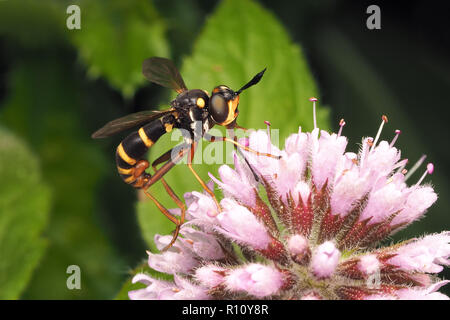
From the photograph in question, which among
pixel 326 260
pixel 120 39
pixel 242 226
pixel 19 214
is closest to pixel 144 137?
pixel 242 226

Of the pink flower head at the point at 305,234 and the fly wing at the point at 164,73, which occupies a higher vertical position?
the fly wing at the point at 164,73

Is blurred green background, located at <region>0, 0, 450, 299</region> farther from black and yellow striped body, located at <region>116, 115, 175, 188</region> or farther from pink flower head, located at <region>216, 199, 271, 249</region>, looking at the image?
pink flower head, located at <region>216, 199, 271, 249</region>

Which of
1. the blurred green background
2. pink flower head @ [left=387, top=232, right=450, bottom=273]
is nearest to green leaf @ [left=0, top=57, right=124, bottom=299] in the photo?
the blurred green background

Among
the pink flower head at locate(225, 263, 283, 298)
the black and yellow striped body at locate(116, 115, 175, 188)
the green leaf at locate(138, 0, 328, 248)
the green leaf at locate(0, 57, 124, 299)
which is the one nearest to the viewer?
the pink flower head at locate(225, 263, 283, 298)

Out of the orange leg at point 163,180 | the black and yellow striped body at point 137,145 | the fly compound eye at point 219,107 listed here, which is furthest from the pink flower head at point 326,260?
the black and yellow striped body at point 137,145

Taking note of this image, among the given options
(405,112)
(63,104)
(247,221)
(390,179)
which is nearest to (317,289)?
(247,221)

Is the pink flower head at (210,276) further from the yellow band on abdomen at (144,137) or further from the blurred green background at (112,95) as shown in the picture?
the blurred green background at (112,95)
